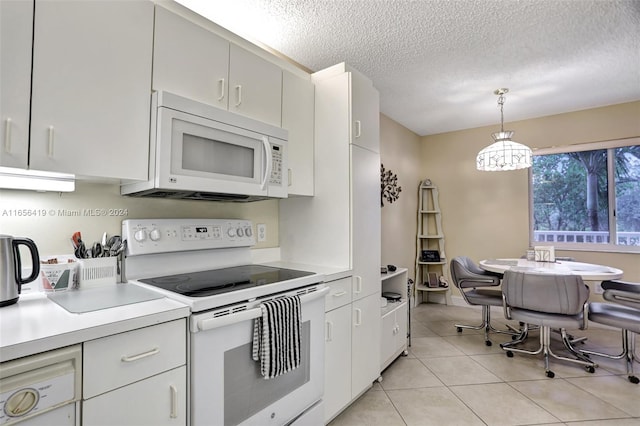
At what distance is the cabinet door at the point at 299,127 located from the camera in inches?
80.7

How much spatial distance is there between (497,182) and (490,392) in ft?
9.66

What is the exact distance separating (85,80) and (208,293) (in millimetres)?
936

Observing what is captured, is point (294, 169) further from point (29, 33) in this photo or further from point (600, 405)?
point (600, 405)

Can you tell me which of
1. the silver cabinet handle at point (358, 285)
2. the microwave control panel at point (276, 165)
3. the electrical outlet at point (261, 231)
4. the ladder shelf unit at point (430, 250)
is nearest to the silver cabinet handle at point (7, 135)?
the microwave control panel at point (276, 165)

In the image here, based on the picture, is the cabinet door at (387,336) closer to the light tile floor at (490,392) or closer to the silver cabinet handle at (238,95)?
the light tile floor at (490,392)

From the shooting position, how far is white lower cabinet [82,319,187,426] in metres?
0.95

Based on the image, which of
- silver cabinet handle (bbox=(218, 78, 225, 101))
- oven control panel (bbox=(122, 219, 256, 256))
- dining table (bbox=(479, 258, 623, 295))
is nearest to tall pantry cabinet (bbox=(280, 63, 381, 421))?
oven control panel (bbox=(122, 219, 256, 256))

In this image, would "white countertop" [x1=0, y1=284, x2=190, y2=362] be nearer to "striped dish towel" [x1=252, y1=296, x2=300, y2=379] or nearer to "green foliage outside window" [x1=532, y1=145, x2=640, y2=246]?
"striped dish towel" [x1=252, y1=296, x2=300, y2=379]

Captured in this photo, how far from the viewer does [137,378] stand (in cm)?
103

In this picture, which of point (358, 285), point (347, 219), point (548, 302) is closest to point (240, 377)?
point (358, 285)

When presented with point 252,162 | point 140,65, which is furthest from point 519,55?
point 140,65

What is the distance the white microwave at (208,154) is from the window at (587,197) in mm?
3779

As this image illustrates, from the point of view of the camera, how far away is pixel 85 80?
4.00 ft

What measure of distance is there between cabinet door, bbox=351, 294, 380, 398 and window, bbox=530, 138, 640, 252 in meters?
3.01
